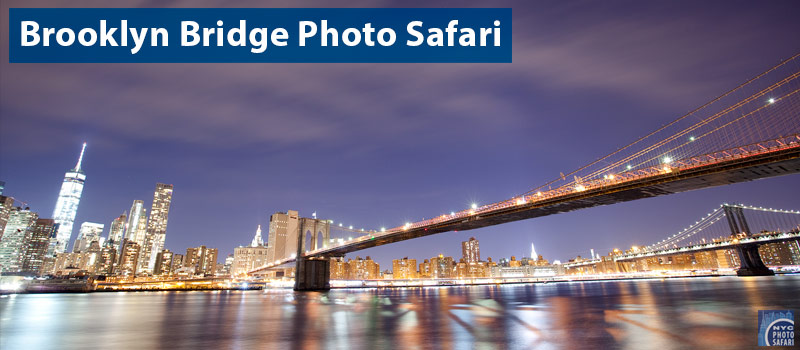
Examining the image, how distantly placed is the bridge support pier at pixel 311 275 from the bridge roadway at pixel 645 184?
1034 inches

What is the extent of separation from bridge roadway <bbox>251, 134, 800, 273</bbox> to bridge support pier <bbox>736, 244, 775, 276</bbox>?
75.7m

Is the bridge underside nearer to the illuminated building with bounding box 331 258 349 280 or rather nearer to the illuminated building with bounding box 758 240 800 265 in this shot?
the illuminated building with bounding box 331 258 349 280

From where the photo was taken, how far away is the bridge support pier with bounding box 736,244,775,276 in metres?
84.5

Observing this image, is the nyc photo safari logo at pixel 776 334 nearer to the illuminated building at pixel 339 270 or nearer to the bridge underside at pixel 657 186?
the bridge underside at pixel 657 186

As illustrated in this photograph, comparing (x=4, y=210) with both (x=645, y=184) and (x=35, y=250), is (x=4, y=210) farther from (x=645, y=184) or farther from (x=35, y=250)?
(x=645, y=184)

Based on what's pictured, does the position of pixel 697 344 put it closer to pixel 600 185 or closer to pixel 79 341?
pixel 79 341

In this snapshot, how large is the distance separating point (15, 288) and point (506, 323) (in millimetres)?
116018

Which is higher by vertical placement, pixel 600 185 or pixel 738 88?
pixel 738 88

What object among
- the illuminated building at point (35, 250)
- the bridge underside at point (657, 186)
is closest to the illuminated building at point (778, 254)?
the bridge underside at point (657, 186)

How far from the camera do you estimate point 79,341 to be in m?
14.7

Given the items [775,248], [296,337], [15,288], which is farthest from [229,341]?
[775,248]

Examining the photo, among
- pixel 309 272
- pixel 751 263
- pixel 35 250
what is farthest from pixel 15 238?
pixel 751 263

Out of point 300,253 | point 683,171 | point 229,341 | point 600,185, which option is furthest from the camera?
point 300,253

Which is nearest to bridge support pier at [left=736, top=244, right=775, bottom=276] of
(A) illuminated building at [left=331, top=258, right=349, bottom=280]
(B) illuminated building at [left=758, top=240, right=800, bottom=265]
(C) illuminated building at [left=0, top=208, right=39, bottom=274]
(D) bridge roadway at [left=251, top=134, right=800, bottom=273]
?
(D) bridge roadway at [left=251, top=134, right=800, bottom=273]
